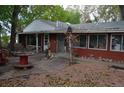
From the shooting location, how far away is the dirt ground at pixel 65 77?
981cm

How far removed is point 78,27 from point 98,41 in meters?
3.63

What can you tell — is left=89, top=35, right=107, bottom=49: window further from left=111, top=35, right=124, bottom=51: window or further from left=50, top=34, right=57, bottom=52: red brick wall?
left=50, top=34, right=57, bottom=52: red brick wall

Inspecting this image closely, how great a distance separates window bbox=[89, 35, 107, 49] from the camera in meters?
16.9

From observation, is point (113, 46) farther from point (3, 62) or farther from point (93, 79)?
point (3, 62)

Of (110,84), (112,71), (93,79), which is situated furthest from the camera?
(112,71)

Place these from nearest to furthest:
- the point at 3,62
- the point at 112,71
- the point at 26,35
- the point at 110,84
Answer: the point at 110,84, the point at 112,71, the point at 3,62, the point at 26,35

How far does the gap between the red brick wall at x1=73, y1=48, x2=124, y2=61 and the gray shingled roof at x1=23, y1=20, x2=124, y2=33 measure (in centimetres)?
157

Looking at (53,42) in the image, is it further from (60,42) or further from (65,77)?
(65,77)

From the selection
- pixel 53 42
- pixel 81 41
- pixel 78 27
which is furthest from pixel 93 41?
pixel 53 42

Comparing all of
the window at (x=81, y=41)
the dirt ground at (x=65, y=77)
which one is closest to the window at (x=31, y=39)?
the window at (x=81, y=41)

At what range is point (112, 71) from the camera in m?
12.0

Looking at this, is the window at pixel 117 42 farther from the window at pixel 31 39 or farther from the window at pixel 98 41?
the window at pixel 31 39

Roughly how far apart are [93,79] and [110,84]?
43.1 inches
